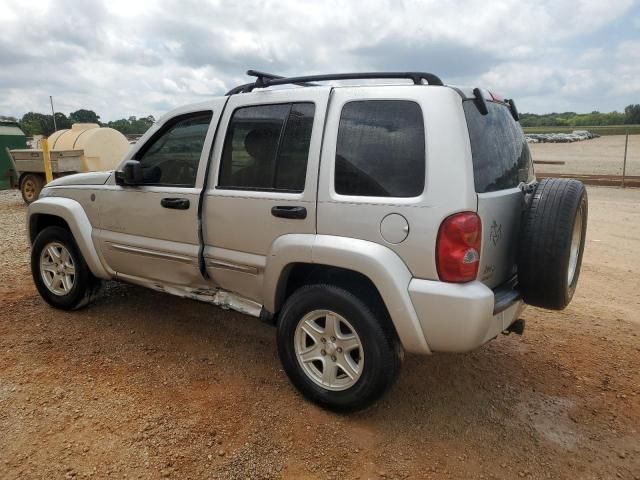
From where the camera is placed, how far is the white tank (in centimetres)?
1160

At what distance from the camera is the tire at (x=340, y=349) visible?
8.68ft

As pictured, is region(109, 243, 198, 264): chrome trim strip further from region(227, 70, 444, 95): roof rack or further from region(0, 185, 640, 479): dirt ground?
region(227, 70, 444, 95): roof rack

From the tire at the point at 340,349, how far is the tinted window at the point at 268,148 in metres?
0.70

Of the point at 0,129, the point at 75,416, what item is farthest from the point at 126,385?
the point at 0,129

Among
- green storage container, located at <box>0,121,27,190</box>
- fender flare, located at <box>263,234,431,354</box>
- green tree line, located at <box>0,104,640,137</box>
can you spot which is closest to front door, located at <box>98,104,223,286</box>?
fender flare, located at <box>263,234,431,354</box>

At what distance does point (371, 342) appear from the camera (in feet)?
8.65

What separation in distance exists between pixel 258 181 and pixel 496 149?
1.45m

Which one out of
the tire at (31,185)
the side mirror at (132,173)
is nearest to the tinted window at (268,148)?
the side mirror at (132,173)

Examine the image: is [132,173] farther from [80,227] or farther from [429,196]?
[429,196]

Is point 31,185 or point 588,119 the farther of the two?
point 588,119

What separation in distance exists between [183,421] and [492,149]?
2.34 m

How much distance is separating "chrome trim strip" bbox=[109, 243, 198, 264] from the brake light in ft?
5.84

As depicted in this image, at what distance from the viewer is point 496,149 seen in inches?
109

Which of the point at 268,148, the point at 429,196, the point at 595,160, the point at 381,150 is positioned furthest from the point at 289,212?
the point at 595,160
